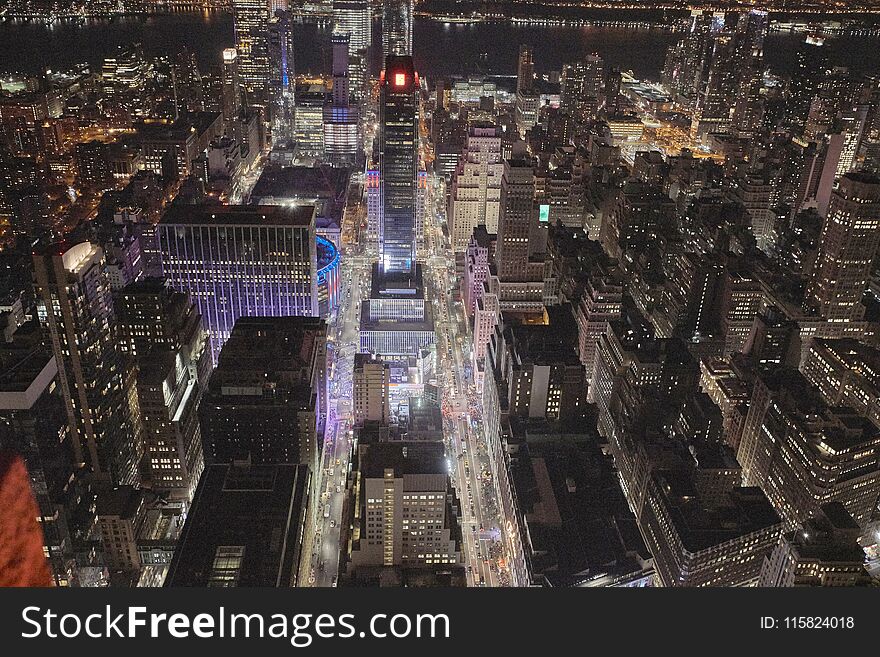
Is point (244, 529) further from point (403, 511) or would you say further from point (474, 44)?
point (474, 44)

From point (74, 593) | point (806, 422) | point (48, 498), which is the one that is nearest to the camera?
point (74, 593)

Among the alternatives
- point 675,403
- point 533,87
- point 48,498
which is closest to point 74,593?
point 48,498

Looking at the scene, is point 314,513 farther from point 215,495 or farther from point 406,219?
point 406,219

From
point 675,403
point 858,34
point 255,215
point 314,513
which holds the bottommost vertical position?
point 314,513

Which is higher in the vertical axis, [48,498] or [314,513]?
[48,498]

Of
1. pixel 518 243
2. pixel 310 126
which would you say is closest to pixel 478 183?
pixel 518 243

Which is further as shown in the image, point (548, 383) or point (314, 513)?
point (548, 383)
